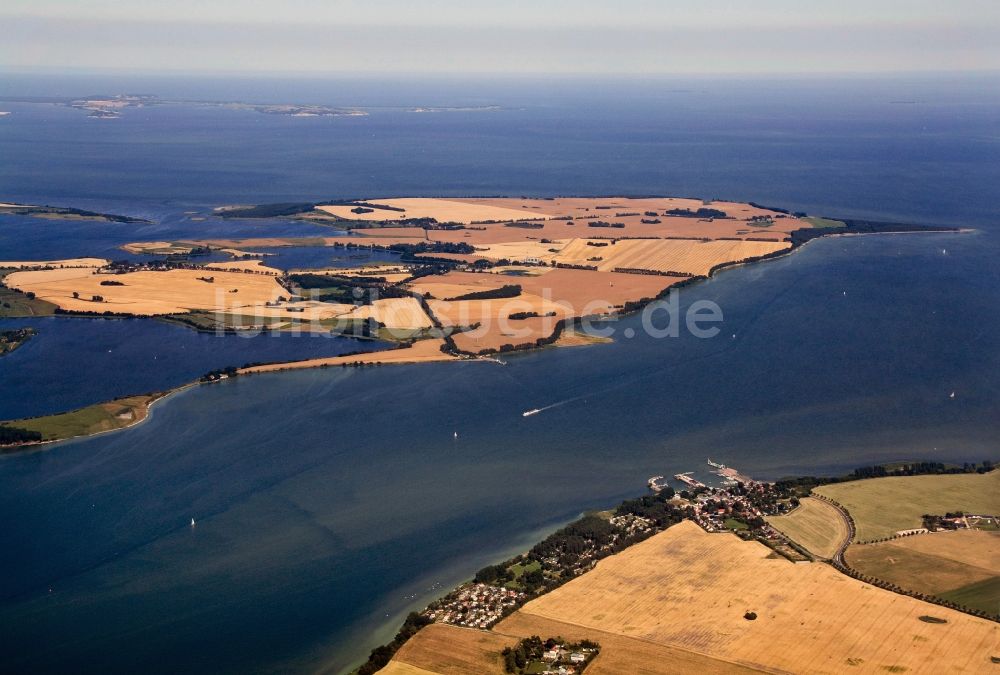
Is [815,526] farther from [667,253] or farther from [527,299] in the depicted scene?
[667,253]

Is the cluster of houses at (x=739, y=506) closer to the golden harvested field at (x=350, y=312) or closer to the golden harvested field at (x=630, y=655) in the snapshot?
the golden harvested field at (x=630, y=655)

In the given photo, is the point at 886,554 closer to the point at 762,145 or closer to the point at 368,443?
the point at 368,443

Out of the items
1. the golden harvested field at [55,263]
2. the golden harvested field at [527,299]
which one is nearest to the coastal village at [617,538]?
the golden harvested field at [527,299]

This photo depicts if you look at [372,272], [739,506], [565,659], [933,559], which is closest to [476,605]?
[565,659]

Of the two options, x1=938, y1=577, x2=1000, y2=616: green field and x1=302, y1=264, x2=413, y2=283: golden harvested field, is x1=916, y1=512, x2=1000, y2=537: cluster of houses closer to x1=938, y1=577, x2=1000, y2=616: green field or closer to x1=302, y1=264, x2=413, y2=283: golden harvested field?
x1=938, y1=577, x2=1000, y2=616: green field

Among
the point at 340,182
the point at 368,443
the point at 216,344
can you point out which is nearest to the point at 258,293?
the point at 216,344

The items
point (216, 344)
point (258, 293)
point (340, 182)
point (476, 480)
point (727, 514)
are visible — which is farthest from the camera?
point (340, 182)
